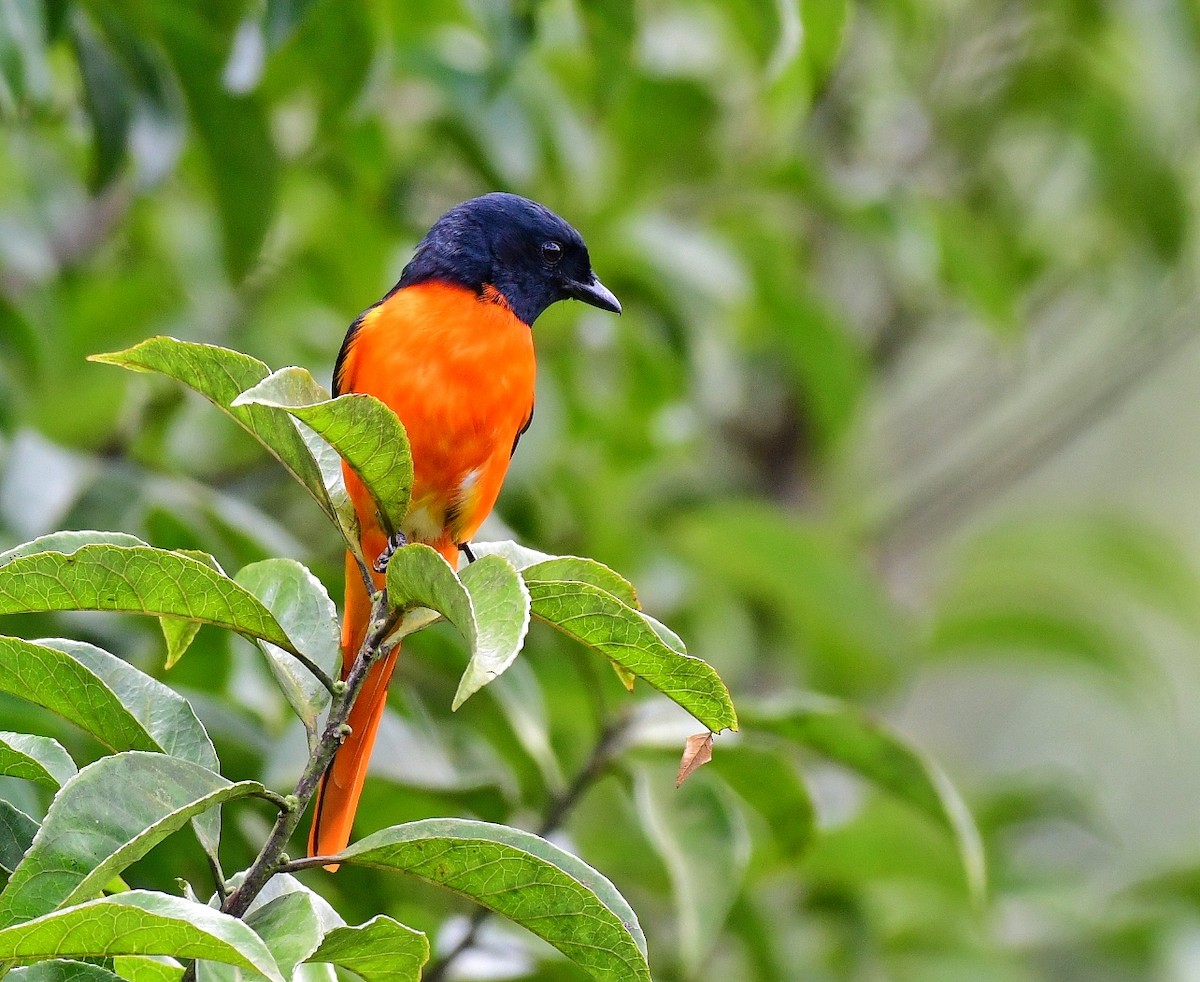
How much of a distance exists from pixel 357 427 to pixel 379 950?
48 centimetres

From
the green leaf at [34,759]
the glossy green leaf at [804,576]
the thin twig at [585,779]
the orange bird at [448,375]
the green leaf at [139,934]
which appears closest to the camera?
the green leaf at [139,934]

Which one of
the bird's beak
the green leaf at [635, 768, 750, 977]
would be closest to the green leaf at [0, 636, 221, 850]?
the green leaf at [635, 768, 750, 977]

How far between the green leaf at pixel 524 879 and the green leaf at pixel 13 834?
0.33 meters

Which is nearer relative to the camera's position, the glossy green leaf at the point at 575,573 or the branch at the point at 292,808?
the branch at the point at 292,808

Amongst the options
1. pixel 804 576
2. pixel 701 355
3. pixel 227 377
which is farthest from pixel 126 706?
pixel 804 576

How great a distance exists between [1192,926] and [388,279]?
2.89 m

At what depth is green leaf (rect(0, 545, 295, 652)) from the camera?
133 cm

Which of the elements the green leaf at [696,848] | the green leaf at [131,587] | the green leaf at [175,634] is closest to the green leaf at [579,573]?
the green leaf at [131,587]

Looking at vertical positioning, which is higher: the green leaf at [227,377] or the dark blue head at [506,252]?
the dark blue head at [506,252]

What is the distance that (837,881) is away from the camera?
12.2 ft

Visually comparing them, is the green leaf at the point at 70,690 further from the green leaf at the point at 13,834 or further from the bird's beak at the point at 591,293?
the bird's beak at the point at 591,293

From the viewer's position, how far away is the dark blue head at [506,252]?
8.18 feet

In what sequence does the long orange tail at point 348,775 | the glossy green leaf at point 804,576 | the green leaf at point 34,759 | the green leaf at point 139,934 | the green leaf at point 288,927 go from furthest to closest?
the glossy green leaf at point 804,576 < the long orange tail at point 348,775 < the green leaf at point 34,759 < the green leaf at point 288,927 < the green leaf at point 139,934

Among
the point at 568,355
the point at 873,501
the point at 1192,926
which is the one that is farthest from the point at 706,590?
the point at 1192,926
